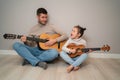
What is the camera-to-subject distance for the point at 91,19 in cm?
312

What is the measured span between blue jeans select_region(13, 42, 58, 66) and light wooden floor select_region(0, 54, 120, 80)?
112 millimetres

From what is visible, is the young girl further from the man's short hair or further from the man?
the man's short hair

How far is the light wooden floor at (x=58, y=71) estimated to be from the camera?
7.34ft

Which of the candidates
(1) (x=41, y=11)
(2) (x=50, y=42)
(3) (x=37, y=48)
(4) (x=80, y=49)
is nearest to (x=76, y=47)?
(4) (x=80, y=49)

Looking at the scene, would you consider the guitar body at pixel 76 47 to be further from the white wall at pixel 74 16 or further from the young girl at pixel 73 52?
the white wall at pixel 74 16

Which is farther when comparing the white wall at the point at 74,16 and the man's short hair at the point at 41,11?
the white wall at the point at 74,16

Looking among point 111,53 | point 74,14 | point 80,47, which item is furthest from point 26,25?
point 111,53

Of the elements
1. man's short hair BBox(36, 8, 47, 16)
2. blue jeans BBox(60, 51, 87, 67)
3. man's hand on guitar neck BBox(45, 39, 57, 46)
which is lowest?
blue jeans BBox(60, 51, 87, 67)

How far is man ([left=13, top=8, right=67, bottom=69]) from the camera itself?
2617mm

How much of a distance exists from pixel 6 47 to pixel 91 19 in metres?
1.57

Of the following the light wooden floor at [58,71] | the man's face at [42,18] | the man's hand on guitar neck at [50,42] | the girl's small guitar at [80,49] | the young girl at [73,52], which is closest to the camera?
the light wooden floor at [58,71]

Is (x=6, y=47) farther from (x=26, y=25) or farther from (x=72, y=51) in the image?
(x=72, y=51)

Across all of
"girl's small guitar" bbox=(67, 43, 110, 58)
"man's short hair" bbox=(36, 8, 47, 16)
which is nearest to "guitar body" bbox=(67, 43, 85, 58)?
"girl's small guitar" bbox=(67, 43, 110, 58)

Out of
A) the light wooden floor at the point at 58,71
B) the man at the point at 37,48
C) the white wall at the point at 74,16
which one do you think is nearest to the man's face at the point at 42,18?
the man at the point at 37,48
